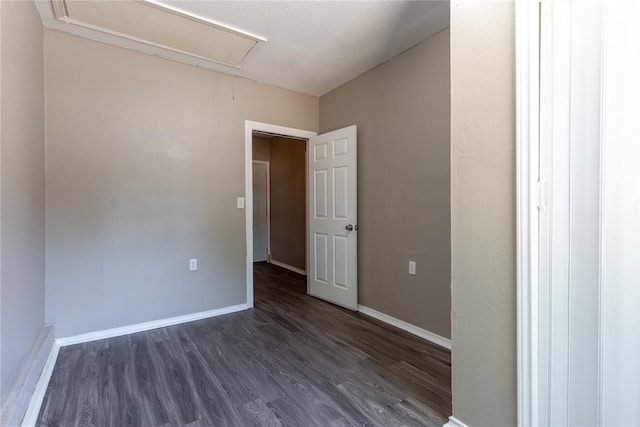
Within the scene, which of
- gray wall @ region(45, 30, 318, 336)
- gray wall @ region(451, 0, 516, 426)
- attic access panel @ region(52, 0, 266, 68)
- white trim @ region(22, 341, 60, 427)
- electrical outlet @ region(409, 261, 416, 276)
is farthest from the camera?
electrical outlet @ region(409, 261, 416, 276)

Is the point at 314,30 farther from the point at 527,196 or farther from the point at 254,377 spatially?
the point at 254,377

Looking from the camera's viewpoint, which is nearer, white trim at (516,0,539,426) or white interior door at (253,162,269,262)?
white trim at (516,0,539,426)

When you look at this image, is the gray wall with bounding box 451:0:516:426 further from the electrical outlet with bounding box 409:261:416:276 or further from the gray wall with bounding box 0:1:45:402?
the gray wall with bounding box 0:1:45:402

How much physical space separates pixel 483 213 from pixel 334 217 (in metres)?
2.14

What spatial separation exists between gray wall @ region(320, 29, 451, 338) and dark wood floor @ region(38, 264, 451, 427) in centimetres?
41

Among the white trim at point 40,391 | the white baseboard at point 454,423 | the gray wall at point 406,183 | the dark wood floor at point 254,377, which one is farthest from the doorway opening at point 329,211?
the white baseboard at point 454,423

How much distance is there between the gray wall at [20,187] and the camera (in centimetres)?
131

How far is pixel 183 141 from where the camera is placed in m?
2.79

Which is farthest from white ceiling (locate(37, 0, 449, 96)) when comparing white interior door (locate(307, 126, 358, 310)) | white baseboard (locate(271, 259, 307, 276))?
white baseboard (locate(271, 259, 307, 276))

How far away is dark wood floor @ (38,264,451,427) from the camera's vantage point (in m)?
1.53

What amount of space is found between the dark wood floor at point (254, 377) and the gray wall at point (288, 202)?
2.30 meters

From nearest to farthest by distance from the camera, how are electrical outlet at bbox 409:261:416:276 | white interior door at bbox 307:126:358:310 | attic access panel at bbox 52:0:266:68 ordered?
attic access panel at bbox 52:0:266:68 < electrical outlet at bbox 409:261:416:276 < white interior door at bbox 307:126:358:310

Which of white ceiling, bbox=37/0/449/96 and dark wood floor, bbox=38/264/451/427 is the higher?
white ceiling, bbox=37/0/449/96

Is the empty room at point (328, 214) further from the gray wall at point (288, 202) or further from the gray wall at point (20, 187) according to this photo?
the gray wall at point (288, 202)
